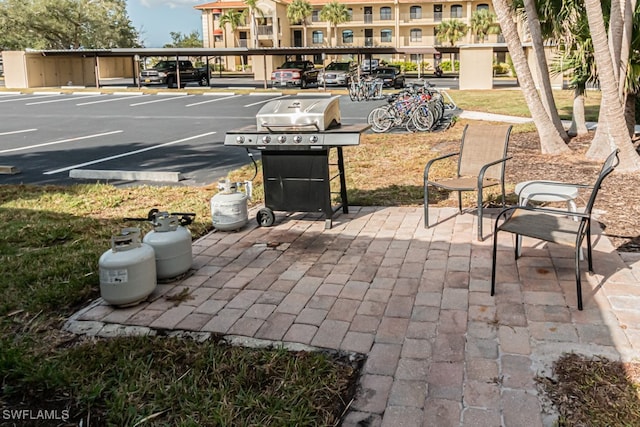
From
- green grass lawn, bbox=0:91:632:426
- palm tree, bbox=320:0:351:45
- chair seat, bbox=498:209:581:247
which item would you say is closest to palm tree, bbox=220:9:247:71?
palm tree, bbox=320:0:351:45

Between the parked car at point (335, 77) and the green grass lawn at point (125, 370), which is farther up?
the parked car at point (335, 77)

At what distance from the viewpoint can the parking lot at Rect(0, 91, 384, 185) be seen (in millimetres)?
9422

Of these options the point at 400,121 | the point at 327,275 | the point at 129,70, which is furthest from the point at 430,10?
the point at 327,275

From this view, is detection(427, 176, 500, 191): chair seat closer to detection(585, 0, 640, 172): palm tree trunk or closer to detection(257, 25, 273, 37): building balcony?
detection(585, 0, 640, 172): palm tree trunk

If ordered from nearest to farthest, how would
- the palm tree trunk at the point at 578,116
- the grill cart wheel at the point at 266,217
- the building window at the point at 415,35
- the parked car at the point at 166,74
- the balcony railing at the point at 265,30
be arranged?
the grill cart wheel at the point at 266,217 < the palm tree trunk at the point at 578,116 < the parked car at the point at 166,74 < the building window at the point at 415,35 < the balcony railing at the point at 265,30

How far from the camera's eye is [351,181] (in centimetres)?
796

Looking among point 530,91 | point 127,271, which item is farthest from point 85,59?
point 127,271

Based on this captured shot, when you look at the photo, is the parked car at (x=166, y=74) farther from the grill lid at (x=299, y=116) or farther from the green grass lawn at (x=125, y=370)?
the green grass lawn at (x=125, y=370)

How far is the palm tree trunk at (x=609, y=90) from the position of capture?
7441 millimetres

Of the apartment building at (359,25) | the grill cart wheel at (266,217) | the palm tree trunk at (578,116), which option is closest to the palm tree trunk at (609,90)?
the palm tree trunk at (578,116)

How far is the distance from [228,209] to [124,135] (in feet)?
30.9

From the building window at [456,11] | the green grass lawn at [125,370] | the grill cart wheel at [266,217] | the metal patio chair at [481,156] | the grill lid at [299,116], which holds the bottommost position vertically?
the green grass lawn at [125,370]

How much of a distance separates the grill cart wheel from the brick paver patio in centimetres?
28

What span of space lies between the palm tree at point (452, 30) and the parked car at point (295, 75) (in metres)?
29.8
